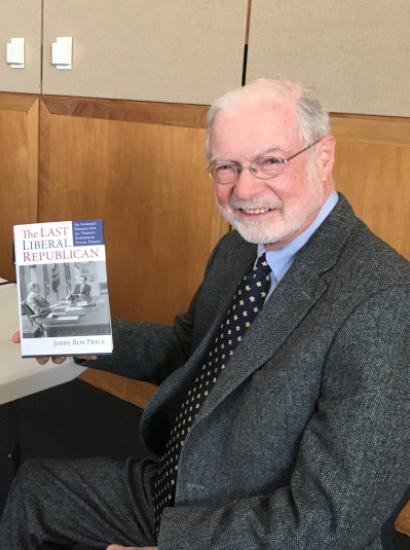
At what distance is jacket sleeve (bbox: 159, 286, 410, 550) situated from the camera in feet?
2.71

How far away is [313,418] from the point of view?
903 millimetres

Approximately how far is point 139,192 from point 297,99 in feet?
4.72

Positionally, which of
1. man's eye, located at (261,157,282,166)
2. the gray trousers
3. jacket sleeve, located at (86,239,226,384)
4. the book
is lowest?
the gray trousers

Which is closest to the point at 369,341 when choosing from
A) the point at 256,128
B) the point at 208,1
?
the point at 256,128

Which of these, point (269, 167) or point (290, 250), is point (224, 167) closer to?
point (269, 167)

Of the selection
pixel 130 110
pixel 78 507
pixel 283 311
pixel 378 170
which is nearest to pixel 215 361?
pixel 283 311

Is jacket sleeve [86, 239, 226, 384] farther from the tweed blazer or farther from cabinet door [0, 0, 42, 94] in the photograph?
cabinet door [0, 0, 42, 94]

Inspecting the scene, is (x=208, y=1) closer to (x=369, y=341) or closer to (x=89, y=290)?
(x=89, y=290)

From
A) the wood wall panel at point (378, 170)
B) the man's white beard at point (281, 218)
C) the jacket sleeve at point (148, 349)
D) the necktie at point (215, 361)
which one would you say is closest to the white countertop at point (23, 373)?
the jacket sleeve at point (148, 349)

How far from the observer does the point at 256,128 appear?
3.52 feet

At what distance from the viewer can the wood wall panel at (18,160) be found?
9.10 ft

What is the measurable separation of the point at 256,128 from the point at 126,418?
176 cm

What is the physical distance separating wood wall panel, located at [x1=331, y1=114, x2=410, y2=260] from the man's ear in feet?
2.23

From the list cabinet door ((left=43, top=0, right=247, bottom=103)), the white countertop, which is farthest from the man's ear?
cabinet door ((left=43, top=0, right=247, bottom=103))
